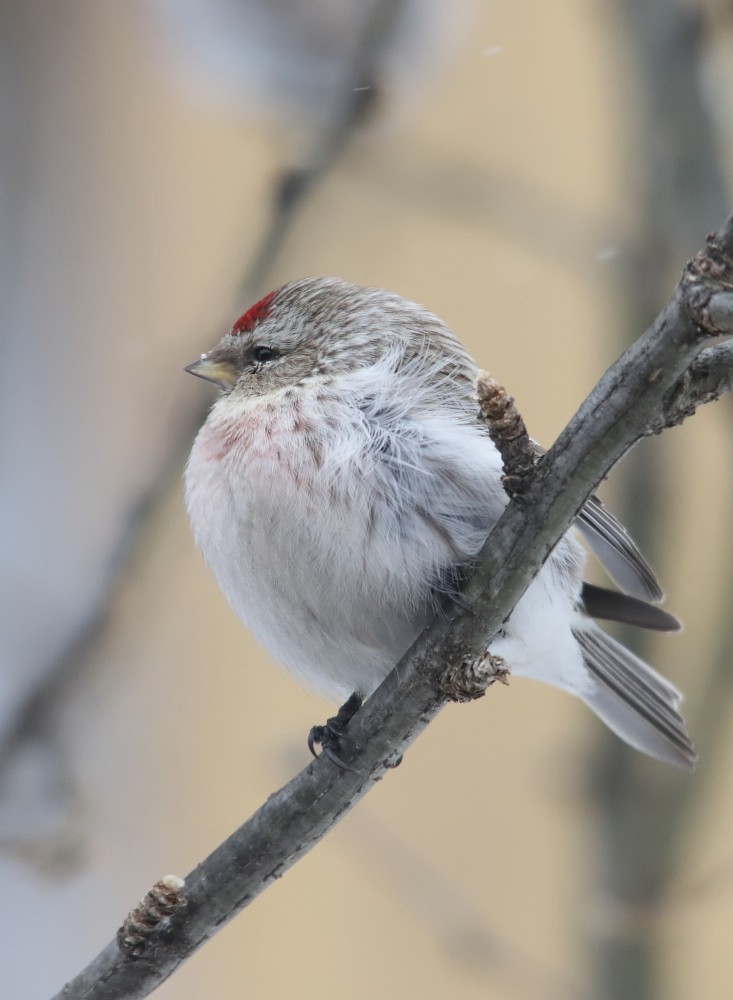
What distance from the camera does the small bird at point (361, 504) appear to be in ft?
7.30

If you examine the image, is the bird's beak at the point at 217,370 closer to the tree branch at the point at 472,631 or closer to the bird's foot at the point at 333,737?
the bird's foot at the point at 333,737

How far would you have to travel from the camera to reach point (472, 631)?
181 centimetres

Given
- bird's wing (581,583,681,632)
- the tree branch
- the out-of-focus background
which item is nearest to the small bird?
bird's wing (581,583,681,632)

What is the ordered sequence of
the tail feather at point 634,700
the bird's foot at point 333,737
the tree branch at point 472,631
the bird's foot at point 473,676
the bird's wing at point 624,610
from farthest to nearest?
the tail feather at point 634,700 < the bird's wing at point 624,610 < the bird's foot at point 333,737 < the bird's foot at point 473,676 < the tree branch at point 472,631

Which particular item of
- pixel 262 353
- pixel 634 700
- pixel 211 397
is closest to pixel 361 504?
pixel 211 397

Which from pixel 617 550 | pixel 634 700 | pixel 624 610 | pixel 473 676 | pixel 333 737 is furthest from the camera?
pixel 634 700

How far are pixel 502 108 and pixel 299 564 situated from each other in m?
3.86

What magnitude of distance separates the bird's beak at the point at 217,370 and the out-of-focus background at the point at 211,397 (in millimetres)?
149

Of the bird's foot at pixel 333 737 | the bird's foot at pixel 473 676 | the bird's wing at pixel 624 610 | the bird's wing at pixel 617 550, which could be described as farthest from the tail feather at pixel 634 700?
the bird's foot at pixel 473 676

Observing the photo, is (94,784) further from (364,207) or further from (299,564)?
(364,207)

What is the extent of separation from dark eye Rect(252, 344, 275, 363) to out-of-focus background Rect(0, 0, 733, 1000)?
214mm

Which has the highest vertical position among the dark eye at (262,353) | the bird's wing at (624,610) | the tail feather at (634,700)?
the bird's wing at (624,610)

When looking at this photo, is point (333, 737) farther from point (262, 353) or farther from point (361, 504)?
point (262, 353)

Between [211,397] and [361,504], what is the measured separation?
336 mm
